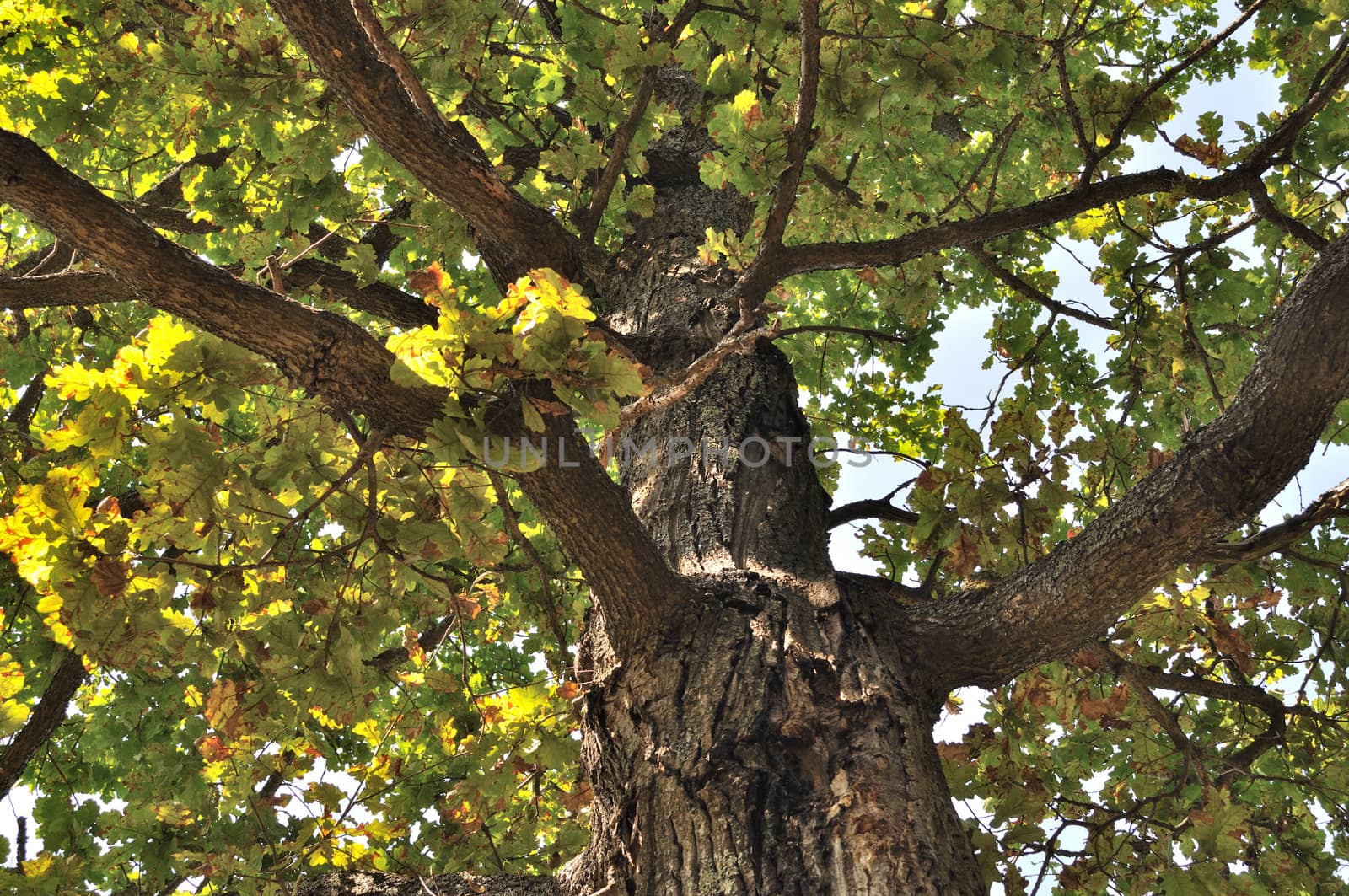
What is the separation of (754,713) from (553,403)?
859 mm

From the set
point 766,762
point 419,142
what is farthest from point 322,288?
point 766,762

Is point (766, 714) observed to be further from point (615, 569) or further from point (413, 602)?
point (413, 602)

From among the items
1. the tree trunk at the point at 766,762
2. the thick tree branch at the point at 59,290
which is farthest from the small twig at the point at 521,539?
the thick tree branch at the point at 59,290

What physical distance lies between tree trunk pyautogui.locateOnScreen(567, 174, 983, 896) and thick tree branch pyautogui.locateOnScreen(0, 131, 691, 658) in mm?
387

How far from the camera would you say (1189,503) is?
2.20 metres

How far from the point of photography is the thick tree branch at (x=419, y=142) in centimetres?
239

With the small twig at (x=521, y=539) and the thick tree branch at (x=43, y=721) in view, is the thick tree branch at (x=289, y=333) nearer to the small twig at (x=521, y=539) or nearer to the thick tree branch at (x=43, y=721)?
the small twig at (x=521, y=539)

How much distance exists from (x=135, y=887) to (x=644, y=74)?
3.53 meters

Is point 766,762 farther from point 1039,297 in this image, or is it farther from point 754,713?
point 1039,297

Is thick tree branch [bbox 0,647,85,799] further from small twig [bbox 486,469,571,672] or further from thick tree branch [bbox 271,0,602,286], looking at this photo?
thick tree branch [bbox 271,0,602,286]

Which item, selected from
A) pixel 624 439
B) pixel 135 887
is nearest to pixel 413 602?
pixel 624 439

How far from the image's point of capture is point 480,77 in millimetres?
4309

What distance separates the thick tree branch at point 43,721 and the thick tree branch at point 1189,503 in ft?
10.9

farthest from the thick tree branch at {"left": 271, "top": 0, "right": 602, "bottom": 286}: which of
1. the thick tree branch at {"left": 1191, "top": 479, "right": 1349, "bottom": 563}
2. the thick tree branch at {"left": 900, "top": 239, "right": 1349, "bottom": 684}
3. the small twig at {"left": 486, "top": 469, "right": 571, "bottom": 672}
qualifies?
the thick tree branch at {"left": 1191, "top": 479, "right": 1349, "bottom": 563}
